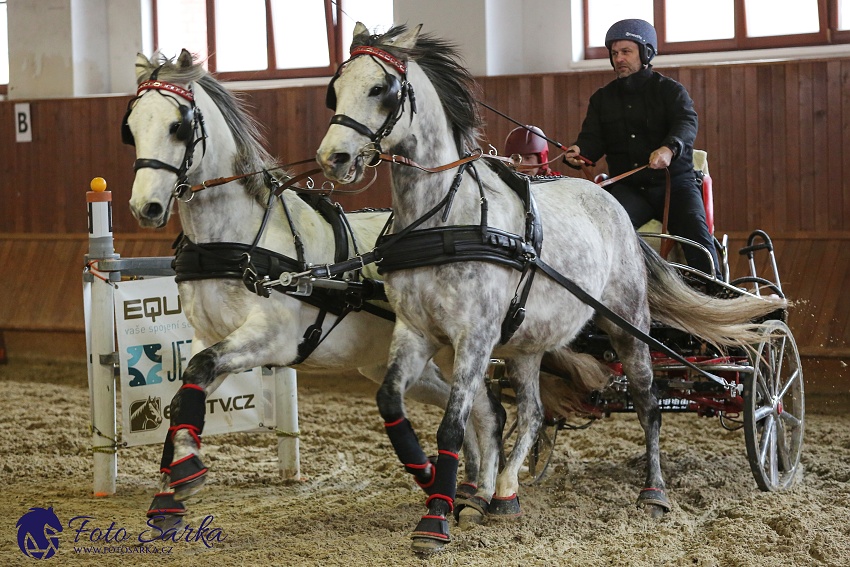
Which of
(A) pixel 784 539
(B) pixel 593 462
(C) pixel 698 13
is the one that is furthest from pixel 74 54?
(A) pixel 784 539

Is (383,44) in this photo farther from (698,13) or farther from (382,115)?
(698,13)

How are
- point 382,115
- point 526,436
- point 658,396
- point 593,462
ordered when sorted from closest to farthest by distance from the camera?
point 382,115
point 526,436
point 658,396
point 593,462

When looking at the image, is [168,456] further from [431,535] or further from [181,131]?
[181,131]

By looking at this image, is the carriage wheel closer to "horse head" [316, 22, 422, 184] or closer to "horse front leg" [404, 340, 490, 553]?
"horse front leg" [404, 340, 490, 553]

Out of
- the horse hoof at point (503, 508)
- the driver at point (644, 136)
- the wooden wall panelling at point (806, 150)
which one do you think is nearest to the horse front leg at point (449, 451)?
the horse hoof at point (503, 508)

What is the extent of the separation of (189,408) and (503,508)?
53.0 inches

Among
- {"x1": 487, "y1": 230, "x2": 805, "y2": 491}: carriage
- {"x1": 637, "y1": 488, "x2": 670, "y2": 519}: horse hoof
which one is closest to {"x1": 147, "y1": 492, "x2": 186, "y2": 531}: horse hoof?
{"x1": 487, "y1": 230, "x2": 805, "y2": 491}: carriage

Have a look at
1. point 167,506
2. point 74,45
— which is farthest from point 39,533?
point 74,45

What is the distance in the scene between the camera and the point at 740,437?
598 cm

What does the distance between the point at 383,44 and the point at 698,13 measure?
5.48 meters

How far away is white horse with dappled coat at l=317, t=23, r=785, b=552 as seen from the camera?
129 inches

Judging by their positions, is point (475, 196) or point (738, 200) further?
point (738, 200)

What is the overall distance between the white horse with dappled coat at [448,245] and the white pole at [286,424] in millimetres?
1402

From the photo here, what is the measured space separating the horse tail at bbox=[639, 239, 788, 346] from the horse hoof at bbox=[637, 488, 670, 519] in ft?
2.34
